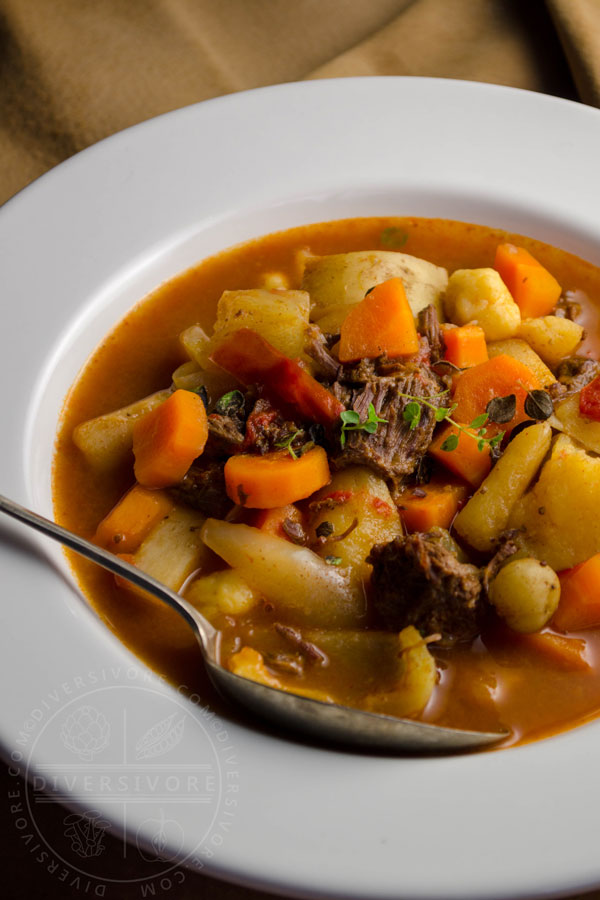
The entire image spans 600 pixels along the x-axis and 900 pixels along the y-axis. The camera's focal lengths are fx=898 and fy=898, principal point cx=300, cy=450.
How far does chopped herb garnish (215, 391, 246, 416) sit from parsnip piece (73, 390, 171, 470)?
34 centimetres

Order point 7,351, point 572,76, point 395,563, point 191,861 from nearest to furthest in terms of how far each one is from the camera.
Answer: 1. point 191,861
2. point 395,563
3. point 7,351
4. point 572,76

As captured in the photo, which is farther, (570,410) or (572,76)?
(572,76)

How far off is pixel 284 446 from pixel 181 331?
3.16 feet

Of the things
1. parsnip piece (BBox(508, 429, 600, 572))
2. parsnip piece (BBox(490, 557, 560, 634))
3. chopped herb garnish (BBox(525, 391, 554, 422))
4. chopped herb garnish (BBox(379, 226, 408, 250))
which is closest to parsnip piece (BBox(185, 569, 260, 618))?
parsnip piece (BBox(490, 557, 560, 634))

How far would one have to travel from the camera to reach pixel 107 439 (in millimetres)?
3311

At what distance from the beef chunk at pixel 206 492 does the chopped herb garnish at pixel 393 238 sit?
1.54 m

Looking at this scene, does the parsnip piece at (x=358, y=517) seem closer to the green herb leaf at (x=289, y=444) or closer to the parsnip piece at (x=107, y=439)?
the green herb leaf at (x=289, y=444)

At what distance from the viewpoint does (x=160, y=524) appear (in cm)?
309

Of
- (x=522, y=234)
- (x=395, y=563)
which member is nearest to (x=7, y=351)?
(x=395, y=563)

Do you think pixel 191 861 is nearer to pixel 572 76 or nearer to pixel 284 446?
pixel 284 446

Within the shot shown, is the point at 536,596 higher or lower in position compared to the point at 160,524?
higher

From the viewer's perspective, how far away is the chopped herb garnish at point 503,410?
312 cm

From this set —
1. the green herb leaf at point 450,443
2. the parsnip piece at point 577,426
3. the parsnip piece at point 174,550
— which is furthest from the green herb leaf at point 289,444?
the parsnip piece at point 577,426

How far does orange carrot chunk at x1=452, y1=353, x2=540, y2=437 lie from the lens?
10.6 ft
